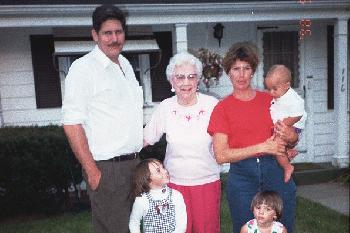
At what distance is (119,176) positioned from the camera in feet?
8.87

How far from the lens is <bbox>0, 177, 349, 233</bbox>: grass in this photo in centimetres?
520

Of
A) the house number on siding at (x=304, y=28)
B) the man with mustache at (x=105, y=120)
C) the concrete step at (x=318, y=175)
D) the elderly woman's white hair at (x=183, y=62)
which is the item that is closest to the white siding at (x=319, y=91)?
the house number on siding at (x=304, y=28)

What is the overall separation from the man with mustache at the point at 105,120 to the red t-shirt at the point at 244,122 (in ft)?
2.14

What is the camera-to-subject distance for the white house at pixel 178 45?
689 centimetres

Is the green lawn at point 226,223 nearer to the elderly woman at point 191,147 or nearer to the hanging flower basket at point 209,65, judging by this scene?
the elderly woman at point 191,147

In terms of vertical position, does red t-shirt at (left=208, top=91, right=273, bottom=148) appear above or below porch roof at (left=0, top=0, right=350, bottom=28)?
below

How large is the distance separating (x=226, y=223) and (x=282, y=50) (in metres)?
4.72

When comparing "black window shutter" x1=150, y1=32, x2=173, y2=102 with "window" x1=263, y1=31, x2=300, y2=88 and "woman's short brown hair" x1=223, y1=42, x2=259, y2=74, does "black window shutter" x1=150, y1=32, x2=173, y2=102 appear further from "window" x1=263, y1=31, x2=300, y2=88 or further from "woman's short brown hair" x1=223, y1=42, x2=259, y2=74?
"woman's short brown hair" x1=223, y1=42, x2=259, y2=74

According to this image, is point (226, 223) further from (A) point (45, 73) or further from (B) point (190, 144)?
(A) point (45, 73)

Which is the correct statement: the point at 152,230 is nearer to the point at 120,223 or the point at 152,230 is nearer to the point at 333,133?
the point at 120,223

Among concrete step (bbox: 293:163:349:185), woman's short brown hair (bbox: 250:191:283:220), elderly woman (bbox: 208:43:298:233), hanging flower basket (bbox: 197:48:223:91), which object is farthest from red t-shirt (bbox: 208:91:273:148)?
concrete step (bbox: 293:163:349:185)

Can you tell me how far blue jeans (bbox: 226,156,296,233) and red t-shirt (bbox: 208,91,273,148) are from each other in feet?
0.48

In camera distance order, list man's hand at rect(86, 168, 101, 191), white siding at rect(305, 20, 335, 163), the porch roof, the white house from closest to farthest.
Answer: man's hand at rect(86, 168, 101, 191) < the porch roof < the white house < white siding at rect(305, 20, 335, 163)

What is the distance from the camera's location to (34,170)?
19.8ft
